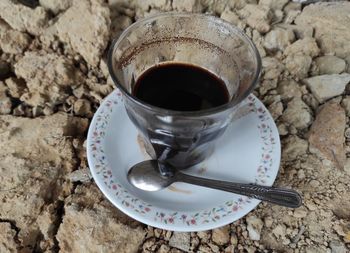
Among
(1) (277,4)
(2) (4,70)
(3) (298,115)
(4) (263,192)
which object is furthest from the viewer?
(1) (277,4)

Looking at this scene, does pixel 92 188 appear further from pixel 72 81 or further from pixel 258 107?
pixel 258 107

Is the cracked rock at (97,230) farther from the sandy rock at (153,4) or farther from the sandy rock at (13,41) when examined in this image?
the sandy rock at (153,4)

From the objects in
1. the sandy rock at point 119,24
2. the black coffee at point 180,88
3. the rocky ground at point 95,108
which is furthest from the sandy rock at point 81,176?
the sandy rock at point 119,24

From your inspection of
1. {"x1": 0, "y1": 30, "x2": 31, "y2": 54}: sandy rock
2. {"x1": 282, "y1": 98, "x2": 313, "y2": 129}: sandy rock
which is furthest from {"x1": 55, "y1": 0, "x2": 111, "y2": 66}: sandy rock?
{"x1": 282, "y1": 98, "x2": 313, "y2": 129}: sandy rock

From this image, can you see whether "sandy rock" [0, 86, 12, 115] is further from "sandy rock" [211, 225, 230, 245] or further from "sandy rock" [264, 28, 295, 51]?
"sandy rock" [264, 28, 295, 51]

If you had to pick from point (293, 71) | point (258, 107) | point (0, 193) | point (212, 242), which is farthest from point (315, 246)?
point (0, 193)

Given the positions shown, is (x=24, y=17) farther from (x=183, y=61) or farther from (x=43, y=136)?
(x=183, y=61)

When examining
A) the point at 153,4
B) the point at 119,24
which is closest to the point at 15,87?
the point at 119,24
